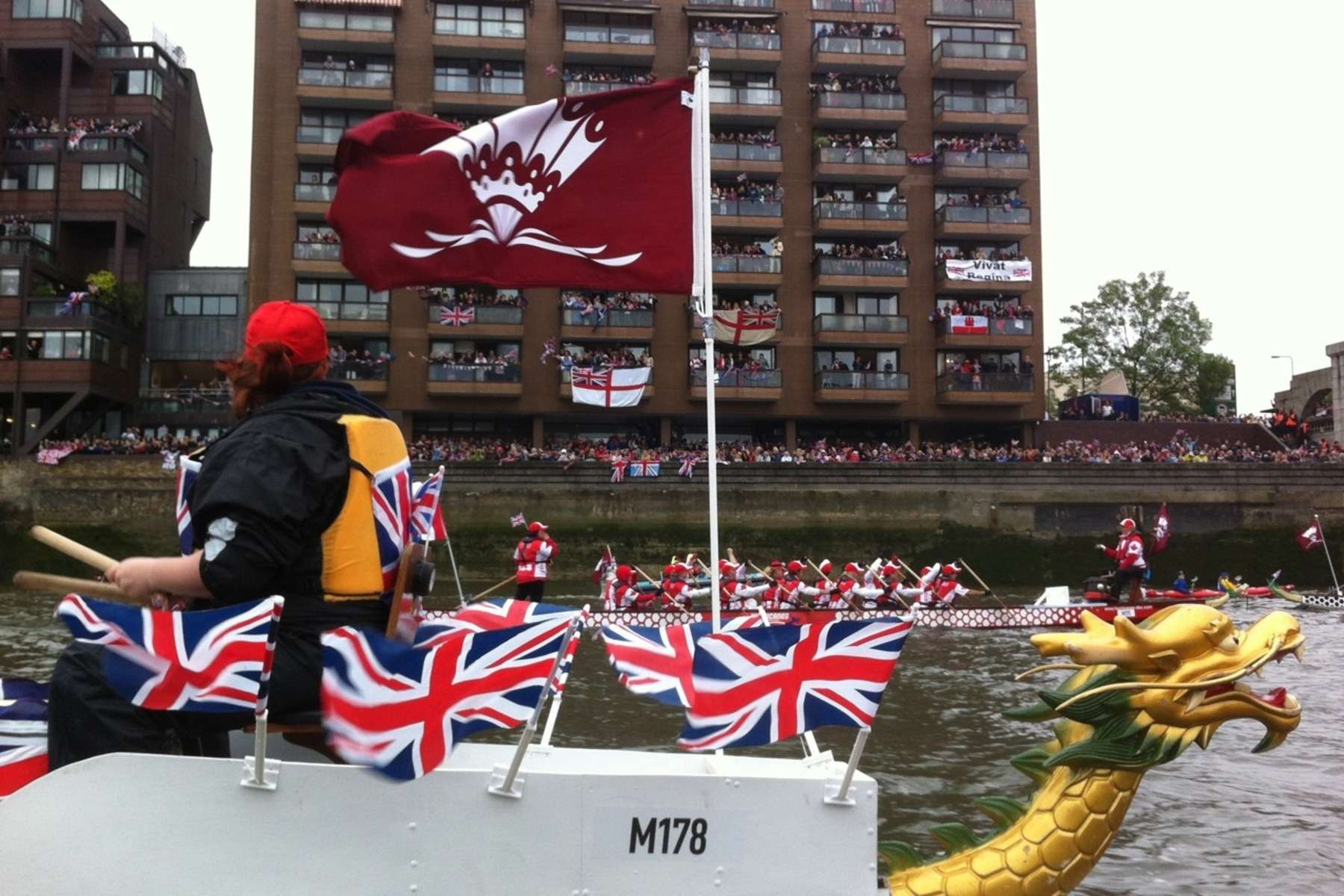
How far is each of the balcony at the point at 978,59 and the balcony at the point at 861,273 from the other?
29.0 ft

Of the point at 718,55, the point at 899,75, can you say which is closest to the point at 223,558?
the point at 718,55

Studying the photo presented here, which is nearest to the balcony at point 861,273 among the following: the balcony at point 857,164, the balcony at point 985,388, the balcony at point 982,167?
the balcony at point 857,164

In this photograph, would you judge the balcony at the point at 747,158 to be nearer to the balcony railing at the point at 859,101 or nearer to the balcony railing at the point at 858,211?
the balcony railing at the point at 858,211

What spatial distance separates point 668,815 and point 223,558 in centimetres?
151

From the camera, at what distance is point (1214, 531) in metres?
38.5

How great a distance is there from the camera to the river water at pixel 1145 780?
6500mm

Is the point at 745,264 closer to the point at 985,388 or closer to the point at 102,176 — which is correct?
the point at 985,388

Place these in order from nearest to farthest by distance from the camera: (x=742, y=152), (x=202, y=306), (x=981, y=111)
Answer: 1. (x=742, y=152)
2. (x=981, y=111)
3. (x=202, y=306)

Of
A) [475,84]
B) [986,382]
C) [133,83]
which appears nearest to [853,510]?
[986,382]

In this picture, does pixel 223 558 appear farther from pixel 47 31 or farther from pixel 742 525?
pixel 47 31

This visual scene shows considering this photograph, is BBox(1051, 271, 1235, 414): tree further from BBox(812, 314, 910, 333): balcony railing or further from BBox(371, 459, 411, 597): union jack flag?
BBox(371, 459, 411, 597): union jack flag

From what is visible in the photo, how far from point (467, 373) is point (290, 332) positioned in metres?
40.2

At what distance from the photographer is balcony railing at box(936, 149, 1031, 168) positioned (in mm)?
45969

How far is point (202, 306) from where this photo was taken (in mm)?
48656
